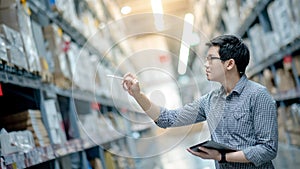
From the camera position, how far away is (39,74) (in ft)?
10.8

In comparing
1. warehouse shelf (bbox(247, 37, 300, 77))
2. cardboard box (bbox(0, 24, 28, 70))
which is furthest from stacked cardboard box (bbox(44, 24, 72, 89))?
warehouse shelf (bbox(247, 37, 300, 77))

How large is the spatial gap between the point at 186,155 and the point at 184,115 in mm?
4928

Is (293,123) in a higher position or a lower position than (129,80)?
lower

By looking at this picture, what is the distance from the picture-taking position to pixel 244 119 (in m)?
1.82

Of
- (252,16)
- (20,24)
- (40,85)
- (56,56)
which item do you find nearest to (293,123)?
(252,16)

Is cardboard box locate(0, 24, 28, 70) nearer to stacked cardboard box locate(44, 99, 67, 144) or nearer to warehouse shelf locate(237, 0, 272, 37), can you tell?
stacked cardboard box locate(44, 99, 67, 144)

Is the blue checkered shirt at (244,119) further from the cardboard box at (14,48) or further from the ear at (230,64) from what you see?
the cardboard box at (14,48)

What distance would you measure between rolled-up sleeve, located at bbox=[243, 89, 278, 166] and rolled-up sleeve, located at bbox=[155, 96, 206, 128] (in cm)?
25

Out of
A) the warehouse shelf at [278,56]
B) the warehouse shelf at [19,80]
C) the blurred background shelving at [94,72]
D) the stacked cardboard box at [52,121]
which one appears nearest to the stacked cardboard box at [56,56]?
the blurred background shelving at [94,72]

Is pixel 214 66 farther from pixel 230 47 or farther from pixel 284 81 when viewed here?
pixel 284 81

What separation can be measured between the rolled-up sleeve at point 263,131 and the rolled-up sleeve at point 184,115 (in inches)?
9.8

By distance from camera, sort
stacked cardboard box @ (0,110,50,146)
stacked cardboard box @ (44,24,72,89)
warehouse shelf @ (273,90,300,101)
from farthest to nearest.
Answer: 1. warehouse shelf @ (273,90,300,101)
2. stacked cardboard box @ (44,24,72,89)
3. stacked cardboard box @ (0,110,50,146)

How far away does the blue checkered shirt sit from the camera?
1766mm

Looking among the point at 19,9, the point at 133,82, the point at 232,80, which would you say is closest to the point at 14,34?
the point at 19,9
